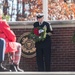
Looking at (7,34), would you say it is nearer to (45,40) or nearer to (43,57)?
(45,40)

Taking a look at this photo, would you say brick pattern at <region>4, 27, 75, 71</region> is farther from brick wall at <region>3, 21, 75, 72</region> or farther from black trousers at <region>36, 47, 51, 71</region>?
black trousers at <region>36, 47, 51, 71</region>

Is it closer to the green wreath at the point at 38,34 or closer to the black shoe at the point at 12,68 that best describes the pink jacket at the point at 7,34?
the black shoe at the point at 12,68

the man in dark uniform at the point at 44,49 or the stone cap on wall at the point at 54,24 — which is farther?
the stone cap on wall at the point at 54,24

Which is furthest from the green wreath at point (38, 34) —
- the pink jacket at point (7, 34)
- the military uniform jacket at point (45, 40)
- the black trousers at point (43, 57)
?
the pink jacket at point (7, 34)

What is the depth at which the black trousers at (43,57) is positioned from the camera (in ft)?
38.3

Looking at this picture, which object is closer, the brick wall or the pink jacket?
the pink jacket

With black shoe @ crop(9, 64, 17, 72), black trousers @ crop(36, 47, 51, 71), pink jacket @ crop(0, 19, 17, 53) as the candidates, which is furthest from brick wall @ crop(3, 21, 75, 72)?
pink jacket @ crop(0, 19, 17, 53)

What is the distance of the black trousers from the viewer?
38.3 ft

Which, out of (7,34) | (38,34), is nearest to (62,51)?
(38,34)

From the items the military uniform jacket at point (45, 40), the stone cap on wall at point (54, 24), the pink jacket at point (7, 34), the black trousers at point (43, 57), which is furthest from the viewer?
the stone cap on wall at point (54, 24)

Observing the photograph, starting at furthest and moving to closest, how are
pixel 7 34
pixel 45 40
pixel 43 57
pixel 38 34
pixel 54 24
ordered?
1. pixel 54 24
2. pixel 43 57
3. pixel 45 40
4. pixel 38 34
5. pixel 7 34

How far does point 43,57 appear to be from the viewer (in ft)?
39.0

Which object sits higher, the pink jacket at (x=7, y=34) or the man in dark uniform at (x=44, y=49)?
the pink jacket at (x=7, y=34)

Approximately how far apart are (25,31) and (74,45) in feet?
5.21
